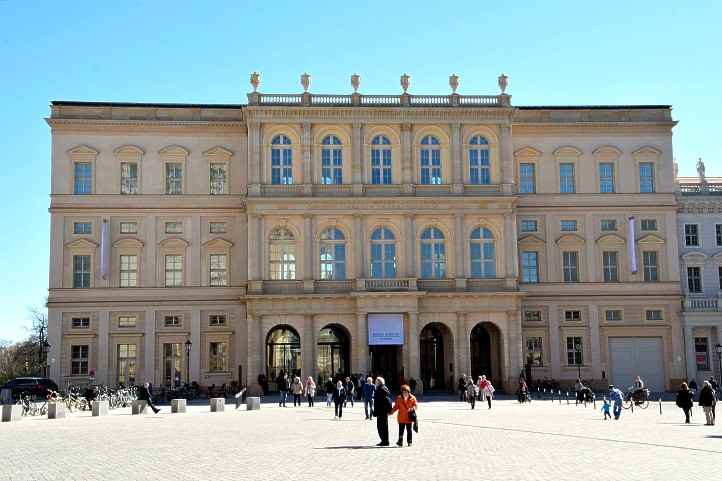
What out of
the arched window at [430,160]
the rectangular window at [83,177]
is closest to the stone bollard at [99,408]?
the rectangular window at [83,177]

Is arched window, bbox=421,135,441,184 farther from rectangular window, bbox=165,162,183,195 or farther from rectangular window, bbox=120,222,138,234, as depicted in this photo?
rectangular window, bbox=120,222,138,234

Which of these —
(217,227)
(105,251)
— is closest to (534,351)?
(217,227)

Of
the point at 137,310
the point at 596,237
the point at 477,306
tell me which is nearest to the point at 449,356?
the point at 477,306

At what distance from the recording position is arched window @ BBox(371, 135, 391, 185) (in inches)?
2365

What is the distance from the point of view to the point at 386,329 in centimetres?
5762

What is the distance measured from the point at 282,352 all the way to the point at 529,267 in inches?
703

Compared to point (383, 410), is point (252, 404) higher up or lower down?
lower down

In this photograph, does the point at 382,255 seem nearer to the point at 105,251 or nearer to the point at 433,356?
the point at 433,356

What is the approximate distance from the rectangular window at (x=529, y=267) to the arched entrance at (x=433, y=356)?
6917 mm

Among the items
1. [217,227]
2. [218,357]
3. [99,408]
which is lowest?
[99,408]

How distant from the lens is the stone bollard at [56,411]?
4041 cm

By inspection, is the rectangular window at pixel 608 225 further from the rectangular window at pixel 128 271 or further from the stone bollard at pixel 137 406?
the stone bollard at pixel 137 406

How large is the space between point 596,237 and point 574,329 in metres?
6.56

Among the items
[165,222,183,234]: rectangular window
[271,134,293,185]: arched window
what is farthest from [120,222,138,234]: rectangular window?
[271,134,293,185]: arched window
